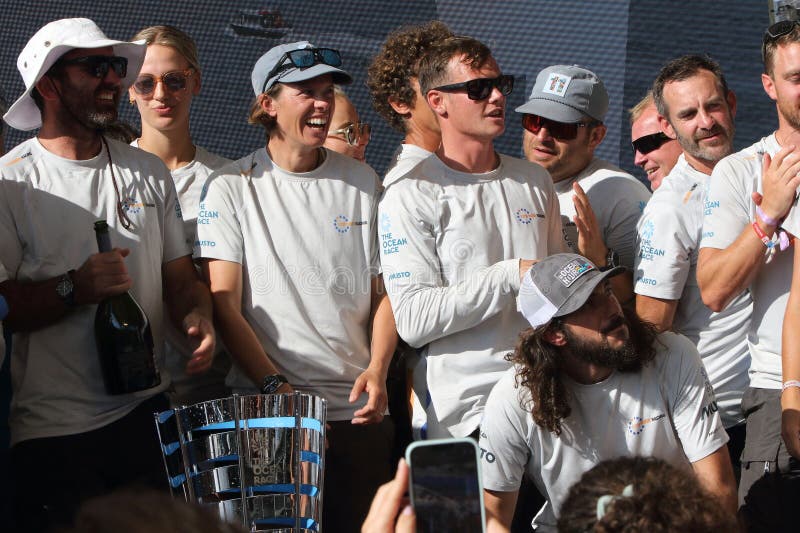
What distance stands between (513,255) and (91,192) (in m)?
1.25


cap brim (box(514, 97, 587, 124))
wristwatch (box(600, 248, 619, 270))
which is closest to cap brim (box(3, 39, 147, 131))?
cap brim (box(514, 97, 587, 124))

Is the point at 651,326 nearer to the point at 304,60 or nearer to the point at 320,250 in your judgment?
the point at 320,250

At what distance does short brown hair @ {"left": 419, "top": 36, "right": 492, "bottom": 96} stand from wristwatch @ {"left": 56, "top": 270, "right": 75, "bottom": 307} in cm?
133

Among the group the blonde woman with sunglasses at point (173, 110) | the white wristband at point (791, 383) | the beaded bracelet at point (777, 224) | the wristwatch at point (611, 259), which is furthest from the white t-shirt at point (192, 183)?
the white wristband at point (791, 383)

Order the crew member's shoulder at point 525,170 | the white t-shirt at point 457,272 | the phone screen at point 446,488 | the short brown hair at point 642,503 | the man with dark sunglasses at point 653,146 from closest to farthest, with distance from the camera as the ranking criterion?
the phone screen at point 446,488 → the short brown hair at point 642,503 → the white t-shirt at point 457,272 → the crew member's shoulder at point 525,170 → the man with dark sunglasses at point 653,146

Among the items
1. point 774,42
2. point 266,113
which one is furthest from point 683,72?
point 266,113

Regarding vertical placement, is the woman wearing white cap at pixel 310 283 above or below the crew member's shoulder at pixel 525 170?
below

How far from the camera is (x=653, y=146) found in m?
4.07

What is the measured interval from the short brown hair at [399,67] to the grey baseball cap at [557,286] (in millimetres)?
1132

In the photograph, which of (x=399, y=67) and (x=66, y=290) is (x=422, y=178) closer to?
(x=399, y=67)

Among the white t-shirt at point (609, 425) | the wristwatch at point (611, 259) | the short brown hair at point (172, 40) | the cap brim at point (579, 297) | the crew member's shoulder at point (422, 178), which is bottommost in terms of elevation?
the white t-shirt at point (609, 425)

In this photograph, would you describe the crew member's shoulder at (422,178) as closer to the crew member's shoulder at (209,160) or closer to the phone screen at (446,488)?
the crew member's shoulder at (209,160)

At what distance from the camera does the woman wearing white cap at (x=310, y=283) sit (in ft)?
10.6

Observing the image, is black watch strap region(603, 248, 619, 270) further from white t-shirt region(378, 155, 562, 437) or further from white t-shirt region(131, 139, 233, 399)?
white t-shirt region(131, 139, 233, 399)
